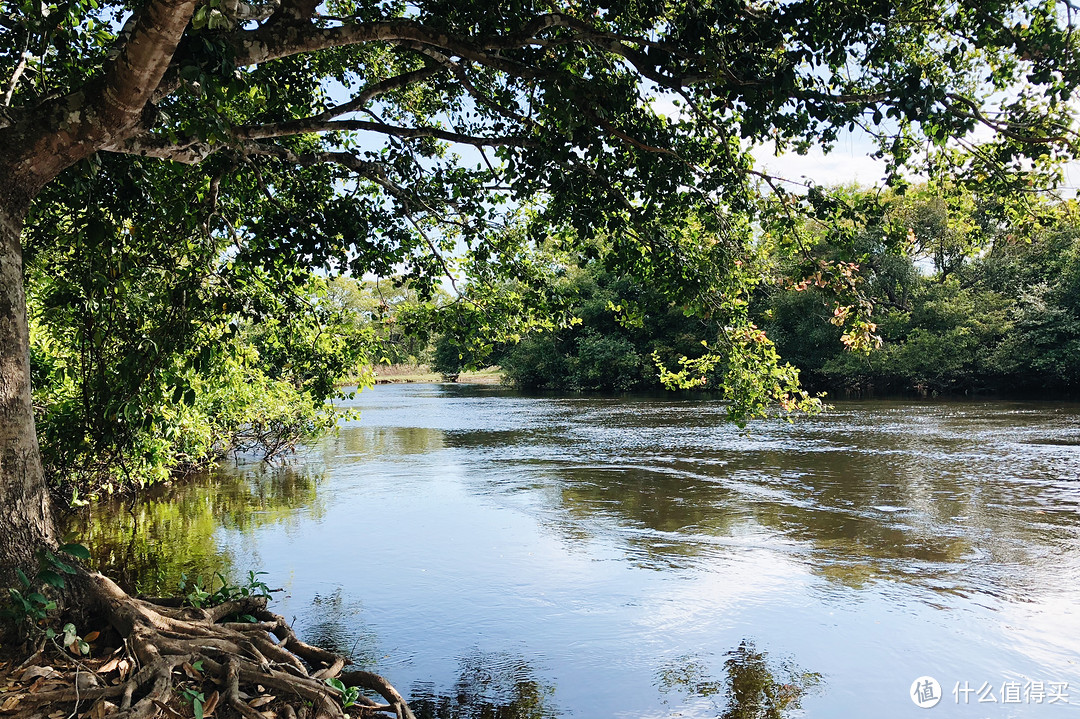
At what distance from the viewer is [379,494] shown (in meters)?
15.0

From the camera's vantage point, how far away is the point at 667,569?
377 inches

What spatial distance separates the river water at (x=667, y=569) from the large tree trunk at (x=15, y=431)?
118 inches

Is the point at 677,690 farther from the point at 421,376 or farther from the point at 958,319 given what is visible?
the point at 421,376

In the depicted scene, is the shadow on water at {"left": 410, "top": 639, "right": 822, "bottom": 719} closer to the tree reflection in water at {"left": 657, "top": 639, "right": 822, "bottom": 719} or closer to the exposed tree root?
the tree reflection in water at {"left": 657, "top": 639, "right": 822, "bottom": 719}

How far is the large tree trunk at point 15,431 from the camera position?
184 inches

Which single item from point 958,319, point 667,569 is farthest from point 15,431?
point 958,319

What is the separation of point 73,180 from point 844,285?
657 centimetres

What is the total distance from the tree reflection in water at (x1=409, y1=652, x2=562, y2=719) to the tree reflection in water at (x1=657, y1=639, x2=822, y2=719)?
1.07m

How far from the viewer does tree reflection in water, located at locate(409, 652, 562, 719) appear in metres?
5.77

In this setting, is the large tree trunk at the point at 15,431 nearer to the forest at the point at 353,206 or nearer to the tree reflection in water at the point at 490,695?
the forest at the point at 353,206

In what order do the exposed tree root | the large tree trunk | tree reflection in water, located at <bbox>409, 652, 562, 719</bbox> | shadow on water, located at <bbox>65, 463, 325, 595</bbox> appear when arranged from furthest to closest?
shadow on water, located at <bbox>65, 463, 325, 595</bbox> < tree reflection in water, located at <bbox>409, 652, 562, 719</bbox> < the large tree trunk < the exposed tree root

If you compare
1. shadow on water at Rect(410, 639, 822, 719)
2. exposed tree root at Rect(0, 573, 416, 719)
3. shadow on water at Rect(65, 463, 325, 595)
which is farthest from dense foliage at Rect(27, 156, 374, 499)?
shadow on water at Rect(410, 639, 822, 719)

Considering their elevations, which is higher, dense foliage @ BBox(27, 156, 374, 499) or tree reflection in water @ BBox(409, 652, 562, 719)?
dense foliage @ BBox(27, 156, 374, 499)

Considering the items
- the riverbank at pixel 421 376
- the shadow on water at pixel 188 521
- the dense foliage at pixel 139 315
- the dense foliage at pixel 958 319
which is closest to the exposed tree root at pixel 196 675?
the dense foliage at pixel 139 315
